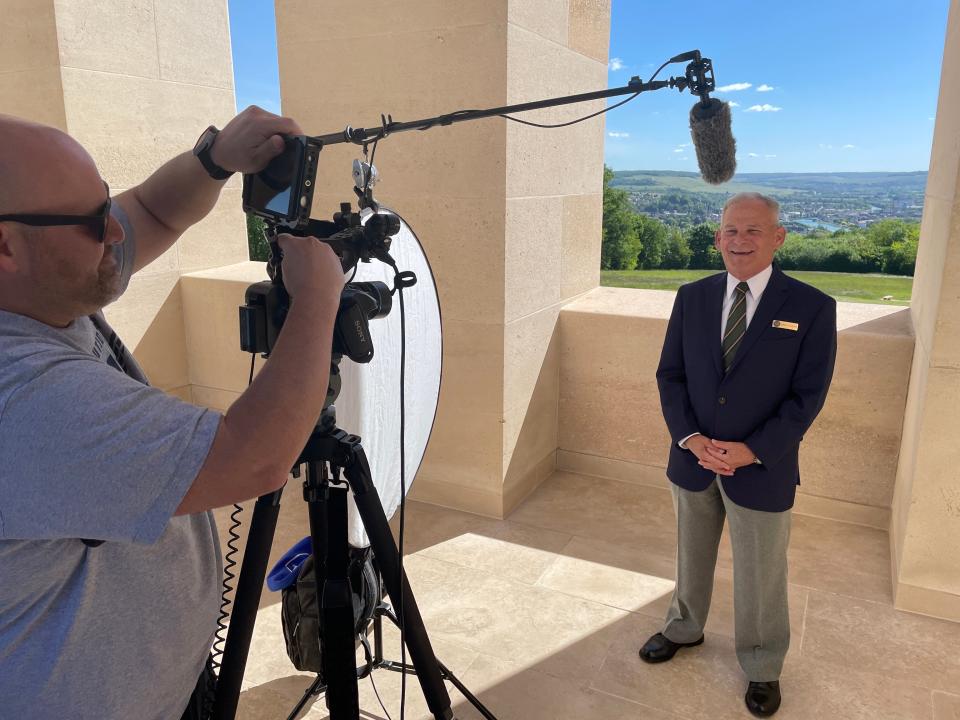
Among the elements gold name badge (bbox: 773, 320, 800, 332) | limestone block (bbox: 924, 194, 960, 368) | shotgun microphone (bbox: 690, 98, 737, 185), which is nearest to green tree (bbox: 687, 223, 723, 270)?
limestone block (bbox: 924, 194, 960, 368)

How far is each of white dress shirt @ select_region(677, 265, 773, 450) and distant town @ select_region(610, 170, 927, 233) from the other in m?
Result: 0.20

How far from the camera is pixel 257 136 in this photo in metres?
1.20

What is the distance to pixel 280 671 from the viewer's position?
2.43 m

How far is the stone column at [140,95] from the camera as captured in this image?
146 inches

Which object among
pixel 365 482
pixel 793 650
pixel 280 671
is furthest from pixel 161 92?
pixel 793 650

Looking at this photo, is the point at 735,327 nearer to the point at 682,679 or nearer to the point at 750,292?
the point at 750,292

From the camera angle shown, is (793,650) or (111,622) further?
(793,650)

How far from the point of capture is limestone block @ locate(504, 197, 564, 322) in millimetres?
3293

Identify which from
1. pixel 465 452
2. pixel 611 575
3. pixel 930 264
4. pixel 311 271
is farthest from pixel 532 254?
pixel 311 271

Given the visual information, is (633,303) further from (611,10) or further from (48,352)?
(48,352)

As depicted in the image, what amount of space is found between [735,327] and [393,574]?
52.4 inches

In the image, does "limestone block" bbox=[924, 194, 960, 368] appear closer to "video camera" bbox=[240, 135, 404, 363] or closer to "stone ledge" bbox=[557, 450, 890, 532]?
"stone ledge" bbox=[557, 450, 890, 532]

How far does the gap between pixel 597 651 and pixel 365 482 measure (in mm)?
1477

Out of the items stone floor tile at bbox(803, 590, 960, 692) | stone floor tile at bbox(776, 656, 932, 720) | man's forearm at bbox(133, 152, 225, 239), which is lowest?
stone floor tile at bbox(776, 656, 932, 720)
